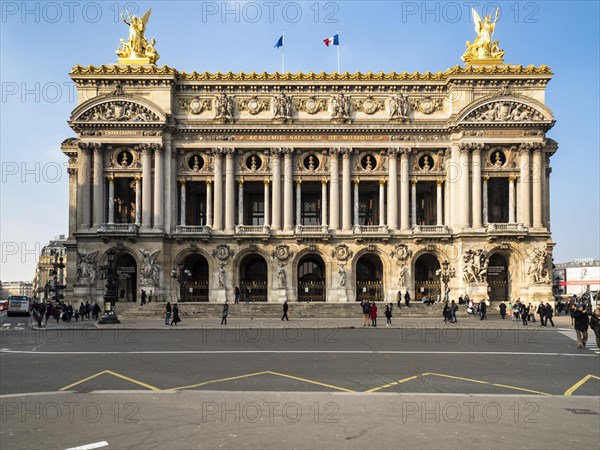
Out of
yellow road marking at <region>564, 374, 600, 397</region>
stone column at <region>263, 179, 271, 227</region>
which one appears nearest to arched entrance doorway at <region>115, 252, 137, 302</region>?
stone column at <region>263, 179, 271, 227</region>

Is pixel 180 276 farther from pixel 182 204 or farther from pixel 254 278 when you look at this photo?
pixel 254 278

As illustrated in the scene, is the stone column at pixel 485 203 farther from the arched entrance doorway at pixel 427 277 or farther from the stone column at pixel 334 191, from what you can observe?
the stone column at pixel 334 191

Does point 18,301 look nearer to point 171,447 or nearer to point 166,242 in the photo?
point 166,242

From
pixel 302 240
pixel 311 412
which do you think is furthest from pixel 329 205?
pixel 311 412

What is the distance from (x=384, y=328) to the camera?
129 feet

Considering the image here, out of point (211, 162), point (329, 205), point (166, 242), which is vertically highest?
point (211, 162)

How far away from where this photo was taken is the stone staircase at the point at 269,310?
167 feet

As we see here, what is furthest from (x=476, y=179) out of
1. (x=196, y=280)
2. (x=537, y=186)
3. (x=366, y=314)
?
(x=196, y=280)

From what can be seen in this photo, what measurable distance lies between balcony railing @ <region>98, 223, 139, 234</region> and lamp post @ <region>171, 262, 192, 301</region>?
5194 mm

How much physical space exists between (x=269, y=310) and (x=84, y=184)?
71.8ft

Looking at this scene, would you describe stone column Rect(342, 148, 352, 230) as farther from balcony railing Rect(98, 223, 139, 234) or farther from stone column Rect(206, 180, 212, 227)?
balcony railing Rect(98, 223, 139, 234)

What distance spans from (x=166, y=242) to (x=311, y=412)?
47.1 meters

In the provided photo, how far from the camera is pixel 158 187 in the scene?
58156mm

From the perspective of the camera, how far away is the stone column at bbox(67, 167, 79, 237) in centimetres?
6744
